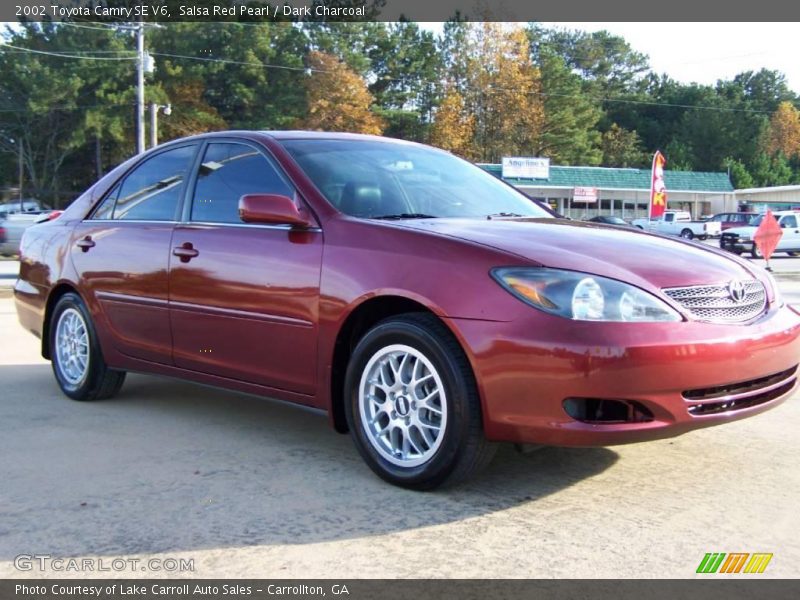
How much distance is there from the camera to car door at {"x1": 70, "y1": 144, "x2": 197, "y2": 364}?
4.68 meters

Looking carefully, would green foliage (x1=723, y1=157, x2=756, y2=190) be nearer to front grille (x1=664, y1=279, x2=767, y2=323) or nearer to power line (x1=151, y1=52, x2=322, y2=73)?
power line (x1=151, y1=52, x2=322, y2=73)

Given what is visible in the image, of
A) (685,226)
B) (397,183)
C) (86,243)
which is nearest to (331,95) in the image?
(685,226)

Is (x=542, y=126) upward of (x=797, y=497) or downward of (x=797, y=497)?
upward

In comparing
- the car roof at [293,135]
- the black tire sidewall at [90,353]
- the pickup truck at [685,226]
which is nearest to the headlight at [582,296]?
the car roof at [293,135]

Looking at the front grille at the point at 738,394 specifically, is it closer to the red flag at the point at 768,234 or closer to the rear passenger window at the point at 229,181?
the rear passenger window at the point at 229,181

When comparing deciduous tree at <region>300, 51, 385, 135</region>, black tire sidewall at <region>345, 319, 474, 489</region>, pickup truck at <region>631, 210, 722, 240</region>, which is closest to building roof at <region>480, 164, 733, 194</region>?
deciduous tree at <region>300, 51, 385, 135</region>

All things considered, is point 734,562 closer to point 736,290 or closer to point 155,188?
point 736,290

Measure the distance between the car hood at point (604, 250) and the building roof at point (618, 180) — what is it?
165ft

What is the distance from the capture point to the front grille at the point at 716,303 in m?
3.30
